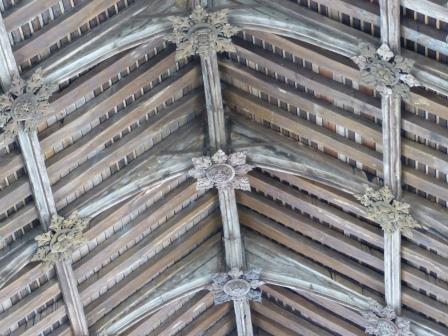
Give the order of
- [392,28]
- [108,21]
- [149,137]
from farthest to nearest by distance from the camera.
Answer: [149,137] < [108,21] < [392,28]

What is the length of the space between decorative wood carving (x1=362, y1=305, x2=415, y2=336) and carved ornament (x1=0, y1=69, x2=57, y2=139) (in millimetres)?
9506

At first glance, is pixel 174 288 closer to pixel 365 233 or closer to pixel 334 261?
pixel 334 261

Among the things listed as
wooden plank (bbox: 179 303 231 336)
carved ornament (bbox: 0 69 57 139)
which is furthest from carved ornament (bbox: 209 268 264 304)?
carved ornament (bbox: 0 69 57 139)

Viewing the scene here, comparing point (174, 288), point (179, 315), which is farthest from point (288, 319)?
point (174, 288)

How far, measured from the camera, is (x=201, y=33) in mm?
32219

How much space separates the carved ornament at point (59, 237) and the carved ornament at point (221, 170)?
9.52ft

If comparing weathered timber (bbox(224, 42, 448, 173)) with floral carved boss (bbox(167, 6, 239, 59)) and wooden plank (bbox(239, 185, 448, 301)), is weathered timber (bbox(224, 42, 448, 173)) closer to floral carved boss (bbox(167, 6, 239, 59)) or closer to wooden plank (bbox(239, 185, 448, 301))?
floral carved boss (bbox(167, 6, 239, 59))

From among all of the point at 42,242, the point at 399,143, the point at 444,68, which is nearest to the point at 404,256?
the point at 399,143

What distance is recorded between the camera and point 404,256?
34375 mm

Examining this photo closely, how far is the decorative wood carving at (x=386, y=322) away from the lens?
34969 millimetres

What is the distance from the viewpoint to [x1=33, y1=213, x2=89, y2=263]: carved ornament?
110 ft

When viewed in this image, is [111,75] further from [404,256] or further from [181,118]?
[404,256]

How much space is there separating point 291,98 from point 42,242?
6454 mm

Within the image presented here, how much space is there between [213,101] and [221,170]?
1654 mm
